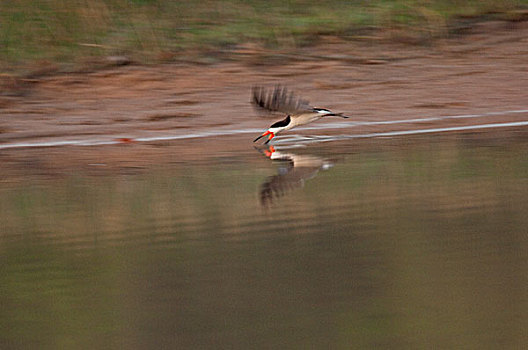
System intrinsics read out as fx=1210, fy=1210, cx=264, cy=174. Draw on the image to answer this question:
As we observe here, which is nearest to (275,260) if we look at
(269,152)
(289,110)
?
(269,152)

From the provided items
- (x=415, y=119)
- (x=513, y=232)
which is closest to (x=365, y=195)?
(x=513, y=232)

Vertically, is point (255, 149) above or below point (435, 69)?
below

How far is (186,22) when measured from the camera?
43.2ft

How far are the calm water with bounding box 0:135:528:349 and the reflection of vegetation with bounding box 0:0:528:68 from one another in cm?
628

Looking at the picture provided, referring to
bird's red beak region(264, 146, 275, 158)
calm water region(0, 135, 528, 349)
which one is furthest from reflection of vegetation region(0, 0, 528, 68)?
calm water region(0, 135, 528, 349)

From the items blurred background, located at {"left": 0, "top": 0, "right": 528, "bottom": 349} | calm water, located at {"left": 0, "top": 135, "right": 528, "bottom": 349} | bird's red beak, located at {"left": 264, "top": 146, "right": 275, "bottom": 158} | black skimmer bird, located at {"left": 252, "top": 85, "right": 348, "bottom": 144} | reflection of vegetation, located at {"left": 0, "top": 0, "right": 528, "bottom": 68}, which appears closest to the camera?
→ calm water, located at {"left": 0, "top": 135, "right": 528, "bottom": 349}

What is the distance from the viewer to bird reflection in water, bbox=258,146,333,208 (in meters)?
5.32

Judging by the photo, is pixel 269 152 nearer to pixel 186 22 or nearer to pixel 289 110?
pixel 289 110

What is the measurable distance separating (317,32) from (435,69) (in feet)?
5.74

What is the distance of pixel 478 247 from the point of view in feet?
Result: 11.8

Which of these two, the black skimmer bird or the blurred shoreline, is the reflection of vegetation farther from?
the black skimmer bird

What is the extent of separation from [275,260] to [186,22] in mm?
9838

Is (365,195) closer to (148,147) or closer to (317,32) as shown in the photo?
(148,147)

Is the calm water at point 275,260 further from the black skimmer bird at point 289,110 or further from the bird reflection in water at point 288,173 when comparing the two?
the black skimmer bird at point 289,110
